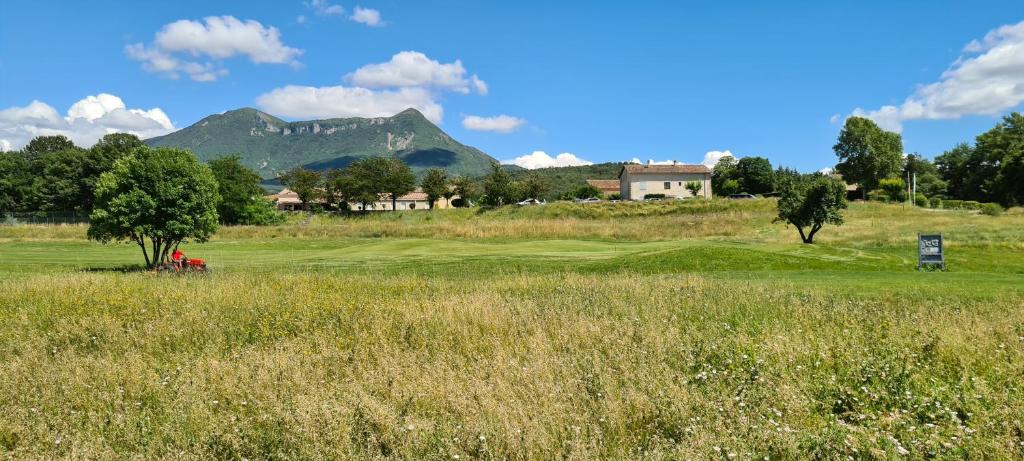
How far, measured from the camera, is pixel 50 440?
206 inches

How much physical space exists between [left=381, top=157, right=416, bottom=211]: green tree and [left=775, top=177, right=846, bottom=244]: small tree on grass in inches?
2664

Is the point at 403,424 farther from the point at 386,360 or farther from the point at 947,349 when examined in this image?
the point at 947,349

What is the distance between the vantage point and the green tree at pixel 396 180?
93000mm

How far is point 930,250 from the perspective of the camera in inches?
864

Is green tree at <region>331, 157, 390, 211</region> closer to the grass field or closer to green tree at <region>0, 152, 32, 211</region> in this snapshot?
green tree at <region>0, 152, 32, 211</region>

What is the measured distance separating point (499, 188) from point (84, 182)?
196 feet

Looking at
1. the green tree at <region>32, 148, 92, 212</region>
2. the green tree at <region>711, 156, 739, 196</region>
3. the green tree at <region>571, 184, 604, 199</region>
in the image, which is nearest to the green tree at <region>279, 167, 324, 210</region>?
the green tree at <region>32, 148, 92, 212</region>

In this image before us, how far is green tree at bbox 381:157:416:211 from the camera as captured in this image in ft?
305

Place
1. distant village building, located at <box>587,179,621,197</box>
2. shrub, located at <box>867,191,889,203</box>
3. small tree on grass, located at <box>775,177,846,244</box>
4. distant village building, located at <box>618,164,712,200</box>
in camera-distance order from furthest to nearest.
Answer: distant village building, located at <box>587,179,621,197</box> < distant village building, located at <box>618,164,712,200</box> < shrub, located at <box>867,191,889,203</box> < small tree on grass, located at <box>775,177,846,244</box>

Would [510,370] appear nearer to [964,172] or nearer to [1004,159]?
[1004,159]

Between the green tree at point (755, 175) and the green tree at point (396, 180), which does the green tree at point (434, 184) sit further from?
the green tree at point (755, 175)

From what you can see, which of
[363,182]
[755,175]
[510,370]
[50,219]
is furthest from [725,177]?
[510,370]

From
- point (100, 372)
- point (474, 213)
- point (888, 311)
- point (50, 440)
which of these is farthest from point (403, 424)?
point (474, 213)

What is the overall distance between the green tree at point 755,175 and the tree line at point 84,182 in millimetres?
82109
